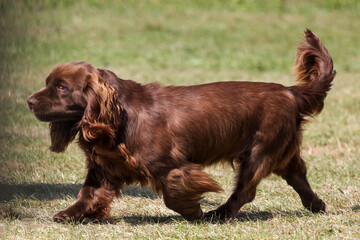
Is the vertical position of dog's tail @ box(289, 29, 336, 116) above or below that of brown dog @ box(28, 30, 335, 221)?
above

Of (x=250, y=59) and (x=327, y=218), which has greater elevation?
(x=327, y=218)

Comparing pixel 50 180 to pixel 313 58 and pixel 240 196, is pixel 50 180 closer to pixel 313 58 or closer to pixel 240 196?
pixel 240 196

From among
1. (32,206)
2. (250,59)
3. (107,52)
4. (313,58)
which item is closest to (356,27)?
(250,59)

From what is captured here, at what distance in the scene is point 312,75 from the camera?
5457 mm


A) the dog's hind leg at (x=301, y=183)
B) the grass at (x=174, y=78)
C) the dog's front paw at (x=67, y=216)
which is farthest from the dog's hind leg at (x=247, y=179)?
the dog's front paw at (x=67, y=216)

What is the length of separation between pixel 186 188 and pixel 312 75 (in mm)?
1541

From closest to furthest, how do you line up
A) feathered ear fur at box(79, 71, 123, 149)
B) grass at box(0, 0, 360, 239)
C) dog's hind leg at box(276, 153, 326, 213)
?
feathered ear fur at box(79, 71, 123, 149) < grass at box(0, 0, 360, 239) < dog's hind leg at box(276, 153, 326, 213)

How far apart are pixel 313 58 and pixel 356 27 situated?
13.5 meters

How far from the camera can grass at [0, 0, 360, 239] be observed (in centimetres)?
469

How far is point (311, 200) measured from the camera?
5223mm

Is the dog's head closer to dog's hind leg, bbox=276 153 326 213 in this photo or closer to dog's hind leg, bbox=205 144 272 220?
dog's hind leg, bbox=205 144 272 220

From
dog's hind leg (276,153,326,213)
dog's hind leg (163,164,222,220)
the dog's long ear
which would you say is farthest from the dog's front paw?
dog's hind leg (276,153,326,213)

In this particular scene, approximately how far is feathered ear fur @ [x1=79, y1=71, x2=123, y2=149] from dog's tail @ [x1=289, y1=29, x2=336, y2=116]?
150 cm

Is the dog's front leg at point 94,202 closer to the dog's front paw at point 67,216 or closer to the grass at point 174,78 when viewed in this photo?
the dog's front paw at point 67,216
